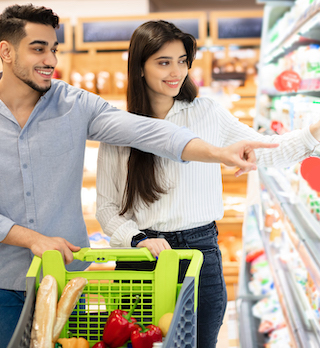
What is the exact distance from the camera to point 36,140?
59.0 inches

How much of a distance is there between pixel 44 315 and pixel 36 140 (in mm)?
649

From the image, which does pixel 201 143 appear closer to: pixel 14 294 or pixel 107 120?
pixel 107 120

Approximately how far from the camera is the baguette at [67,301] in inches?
45.3

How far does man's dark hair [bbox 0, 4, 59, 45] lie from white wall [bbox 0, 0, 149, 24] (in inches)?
116

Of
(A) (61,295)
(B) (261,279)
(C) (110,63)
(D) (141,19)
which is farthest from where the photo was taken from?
(C) (110,63)

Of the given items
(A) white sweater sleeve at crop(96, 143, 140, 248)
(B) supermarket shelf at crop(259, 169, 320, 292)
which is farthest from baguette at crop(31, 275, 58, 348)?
(B) supermarket shelf at crop(259, 169, 320, 292)

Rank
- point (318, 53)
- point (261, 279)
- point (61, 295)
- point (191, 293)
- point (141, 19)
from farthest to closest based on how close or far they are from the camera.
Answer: point (141, 19) → point (261, 279) → point (318, 53) → point (61, 295) → point (191, 293)

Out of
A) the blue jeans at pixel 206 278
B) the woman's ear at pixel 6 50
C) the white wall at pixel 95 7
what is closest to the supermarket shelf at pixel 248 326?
the blue jeans at pixel 206 278

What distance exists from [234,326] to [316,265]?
1.94m

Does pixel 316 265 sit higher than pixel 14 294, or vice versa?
pixel 316 265

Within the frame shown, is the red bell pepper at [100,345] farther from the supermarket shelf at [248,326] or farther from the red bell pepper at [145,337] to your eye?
the supermarket shelf at [248,326]

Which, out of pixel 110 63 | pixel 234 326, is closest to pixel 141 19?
pixel 110 63

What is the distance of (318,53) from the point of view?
81.5 inches

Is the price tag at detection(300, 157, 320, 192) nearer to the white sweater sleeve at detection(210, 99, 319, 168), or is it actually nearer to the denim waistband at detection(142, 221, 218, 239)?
the white sweater sleeve at detection(210, 99, 319, 168)
